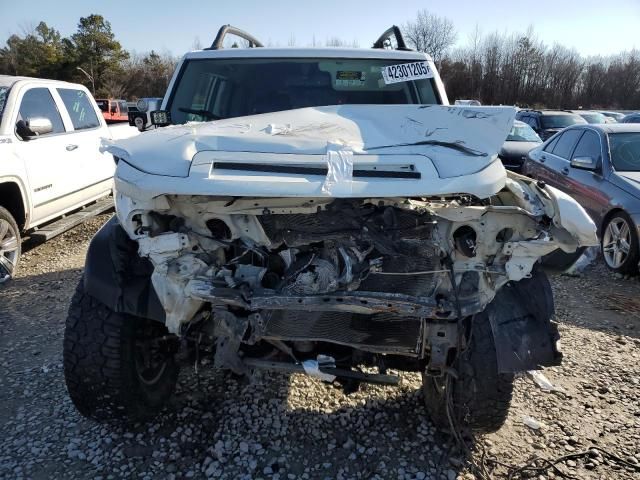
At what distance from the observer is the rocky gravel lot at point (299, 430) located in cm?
250

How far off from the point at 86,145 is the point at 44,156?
2.99ft

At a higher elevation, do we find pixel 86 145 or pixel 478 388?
pixel 86 145

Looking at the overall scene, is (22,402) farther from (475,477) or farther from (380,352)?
(475,477)

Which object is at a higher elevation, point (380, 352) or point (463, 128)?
point (463, 128)

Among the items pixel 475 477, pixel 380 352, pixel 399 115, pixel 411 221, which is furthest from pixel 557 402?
pixel 399 115

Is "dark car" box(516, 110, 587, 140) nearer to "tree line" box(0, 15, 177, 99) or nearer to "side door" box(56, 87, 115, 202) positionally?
"side door" box(56, 87, 115, 202)

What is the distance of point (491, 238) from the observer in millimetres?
2170

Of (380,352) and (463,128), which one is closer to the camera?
(380,352)

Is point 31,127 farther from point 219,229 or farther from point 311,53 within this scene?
point 219,229

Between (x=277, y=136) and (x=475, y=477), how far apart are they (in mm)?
1891

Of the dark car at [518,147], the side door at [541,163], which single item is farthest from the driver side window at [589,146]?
the dark car at [518,147]

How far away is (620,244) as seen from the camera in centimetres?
546

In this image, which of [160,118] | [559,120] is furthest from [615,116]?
[160,118]

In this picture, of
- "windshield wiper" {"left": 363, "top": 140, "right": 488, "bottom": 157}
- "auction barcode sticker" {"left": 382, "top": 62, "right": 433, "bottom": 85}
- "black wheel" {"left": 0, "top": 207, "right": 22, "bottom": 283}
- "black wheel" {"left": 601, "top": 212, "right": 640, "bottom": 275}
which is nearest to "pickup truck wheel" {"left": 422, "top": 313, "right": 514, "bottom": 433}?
"windshield wiper" {"left": 363, "top": 140, "right": 488, "bottom": 157}
